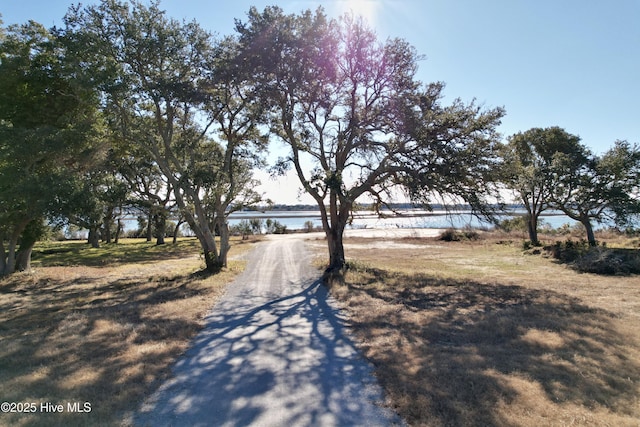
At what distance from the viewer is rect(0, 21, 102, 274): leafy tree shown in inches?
494

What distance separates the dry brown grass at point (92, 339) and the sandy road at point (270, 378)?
0.45 metres

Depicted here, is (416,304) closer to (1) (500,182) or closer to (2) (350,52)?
(1) (500,182)

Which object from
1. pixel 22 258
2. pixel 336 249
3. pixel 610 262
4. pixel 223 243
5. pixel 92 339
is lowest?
pixel 92 339

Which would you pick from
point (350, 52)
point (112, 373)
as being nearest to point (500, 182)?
point (350, 52)

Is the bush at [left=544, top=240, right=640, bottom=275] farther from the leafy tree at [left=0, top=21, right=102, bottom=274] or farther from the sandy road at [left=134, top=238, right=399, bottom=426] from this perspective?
the leafy tree at [left=0, top=21, right=102, bottom=274]

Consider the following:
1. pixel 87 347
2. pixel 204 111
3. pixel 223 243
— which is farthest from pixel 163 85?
pixel 87 347

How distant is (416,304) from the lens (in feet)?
33.9

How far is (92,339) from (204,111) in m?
12.7

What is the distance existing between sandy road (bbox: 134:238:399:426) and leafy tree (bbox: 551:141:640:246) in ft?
81.7

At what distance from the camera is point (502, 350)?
6125 mm

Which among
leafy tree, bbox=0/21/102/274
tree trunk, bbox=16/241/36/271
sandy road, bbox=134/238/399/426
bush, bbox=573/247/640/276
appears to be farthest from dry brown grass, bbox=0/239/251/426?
bush, bbox=573/247/640/276

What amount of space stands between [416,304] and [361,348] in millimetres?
4406

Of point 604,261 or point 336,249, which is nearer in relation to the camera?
point 336,249

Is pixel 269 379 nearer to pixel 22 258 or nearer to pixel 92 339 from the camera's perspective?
pixel 92 339
